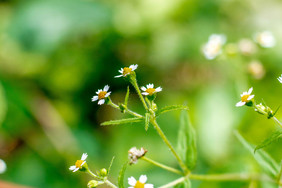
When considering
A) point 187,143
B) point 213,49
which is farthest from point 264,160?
point 213,49

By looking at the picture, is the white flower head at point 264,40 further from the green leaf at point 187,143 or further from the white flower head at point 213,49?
the green leaf at point 187,143

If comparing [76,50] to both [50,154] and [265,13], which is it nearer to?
[50,154]

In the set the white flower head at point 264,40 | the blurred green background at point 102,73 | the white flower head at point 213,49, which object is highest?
the blurred green background at point 102,73

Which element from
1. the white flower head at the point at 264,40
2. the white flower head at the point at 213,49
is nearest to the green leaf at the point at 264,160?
the white flower head at the point at 213,49

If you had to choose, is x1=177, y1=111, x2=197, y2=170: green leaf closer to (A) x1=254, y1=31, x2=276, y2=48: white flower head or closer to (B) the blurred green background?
(A) x1=254, y1=31, x2=276, y2=48: white flower head

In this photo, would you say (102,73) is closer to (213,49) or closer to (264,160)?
(213,49)

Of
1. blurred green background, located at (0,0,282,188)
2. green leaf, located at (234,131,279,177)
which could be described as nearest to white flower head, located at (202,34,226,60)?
blurred green background, located at (0,0,282,188)
